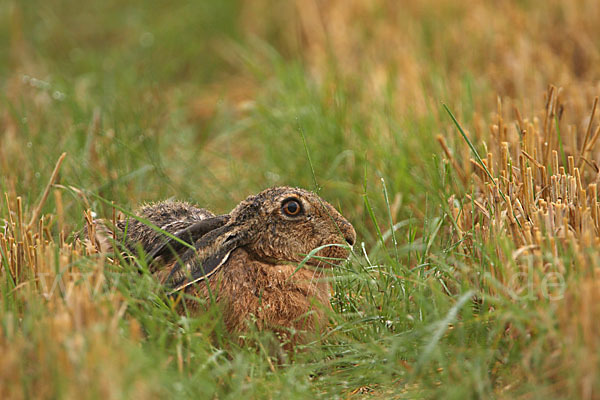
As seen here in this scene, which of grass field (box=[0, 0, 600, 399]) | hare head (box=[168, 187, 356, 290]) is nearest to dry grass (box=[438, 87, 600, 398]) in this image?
grass field (box=[0, 0, 600, 399])

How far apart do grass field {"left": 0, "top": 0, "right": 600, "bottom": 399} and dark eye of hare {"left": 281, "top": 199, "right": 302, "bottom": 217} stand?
17 centimetres

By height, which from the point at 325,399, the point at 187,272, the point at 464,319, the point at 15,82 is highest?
the point at 15,82

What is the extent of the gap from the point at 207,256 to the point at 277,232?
32 centimetres

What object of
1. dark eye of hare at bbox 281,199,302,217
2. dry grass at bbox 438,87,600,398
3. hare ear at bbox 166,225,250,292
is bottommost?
dry grass at bbox 438,87,600,398

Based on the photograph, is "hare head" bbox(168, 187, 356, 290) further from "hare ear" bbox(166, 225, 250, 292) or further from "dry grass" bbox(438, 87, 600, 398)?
"dry grass" bbox(438, 87, 600, 398)

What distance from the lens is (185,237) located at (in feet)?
10.9

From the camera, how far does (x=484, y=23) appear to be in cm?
716

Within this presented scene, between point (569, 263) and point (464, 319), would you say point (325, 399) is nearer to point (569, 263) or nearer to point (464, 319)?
point (464, 319)

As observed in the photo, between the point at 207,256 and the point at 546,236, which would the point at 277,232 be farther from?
the point at 546,236

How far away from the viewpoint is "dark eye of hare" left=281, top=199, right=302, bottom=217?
336cm

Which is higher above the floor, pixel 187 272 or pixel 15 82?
pixel 15 82

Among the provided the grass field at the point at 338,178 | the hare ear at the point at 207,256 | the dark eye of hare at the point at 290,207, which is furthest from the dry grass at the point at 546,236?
the hare ear at the point at 207,256

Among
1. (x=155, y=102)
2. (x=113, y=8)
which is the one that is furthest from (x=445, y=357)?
(x=113, y=8)

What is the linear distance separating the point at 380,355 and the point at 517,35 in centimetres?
467
